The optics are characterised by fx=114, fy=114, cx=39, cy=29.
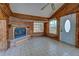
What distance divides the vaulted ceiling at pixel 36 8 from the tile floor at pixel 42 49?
43 centimetres

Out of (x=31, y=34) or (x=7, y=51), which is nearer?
(x=7, y=51)

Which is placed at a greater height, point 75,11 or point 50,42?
point 75,11

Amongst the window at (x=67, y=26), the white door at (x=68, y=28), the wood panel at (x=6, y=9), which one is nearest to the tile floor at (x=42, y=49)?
the white door at (x=68, y=28)

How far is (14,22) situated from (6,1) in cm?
35

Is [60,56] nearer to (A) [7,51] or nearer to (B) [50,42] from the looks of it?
(B) [50,42]

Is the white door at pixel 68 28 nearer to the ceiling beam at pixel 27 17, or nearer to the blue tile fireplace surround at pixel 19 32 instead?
the ceiling beam at pixel 27 17

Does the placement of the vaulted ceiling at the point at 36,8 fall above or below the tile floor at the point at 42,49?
above

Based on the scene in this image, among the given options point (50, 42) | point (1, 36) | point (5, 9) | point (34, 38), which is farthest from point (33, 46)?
point (5, 9)

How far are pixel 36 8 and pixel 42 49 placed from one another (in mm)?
693

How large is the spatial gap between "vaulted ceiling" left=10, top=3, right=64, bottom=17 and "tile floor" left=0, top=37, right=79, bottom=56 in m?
0.43

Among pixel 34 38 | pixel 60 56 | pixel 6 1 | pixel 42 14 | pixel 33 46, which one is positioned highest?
pixel 6 1

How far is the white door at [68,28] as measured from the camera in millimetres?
1845

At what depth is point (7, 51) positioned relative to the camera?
1.79 metres

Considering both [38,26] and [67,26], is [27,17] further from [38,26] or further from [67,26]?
[67,26]
